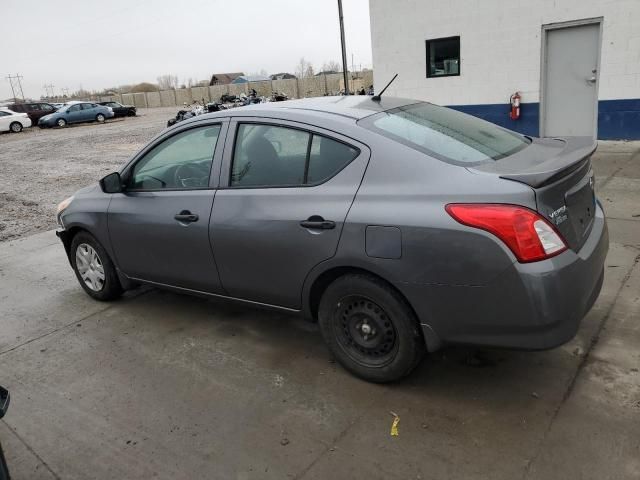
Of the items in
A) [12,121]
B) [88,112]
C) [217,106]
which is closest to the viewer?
[217,106]

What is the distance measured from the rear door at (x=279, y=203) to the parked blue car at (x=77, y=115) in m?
32.6

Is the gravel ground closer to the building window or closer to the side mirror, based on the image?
the side mirror

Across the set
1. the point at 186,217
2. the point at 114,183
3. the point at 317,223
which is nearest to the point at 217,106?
the point at 114,183

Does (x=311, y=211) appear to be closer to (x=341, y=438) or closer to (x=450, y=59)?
(x=341, y=438)

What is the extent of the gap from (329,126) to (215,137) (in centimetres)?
93

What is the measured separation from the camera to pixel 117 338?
4.09 m

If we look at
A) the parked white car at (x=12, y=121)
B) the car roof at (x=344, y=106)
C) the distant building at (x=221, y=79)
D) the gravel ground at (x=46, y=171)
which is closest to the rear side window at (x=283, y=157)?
the car roof at (x=344, y=106)

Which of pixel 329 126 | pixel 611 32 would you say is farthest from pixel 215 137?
pixel 611 32

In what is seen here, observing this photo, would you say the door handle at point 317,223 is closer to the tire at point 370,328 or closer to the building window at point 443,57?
the tire at point 370,328

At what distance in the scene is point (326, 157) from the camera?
315 cm

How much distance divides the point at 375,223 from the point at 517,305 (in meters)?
0.81

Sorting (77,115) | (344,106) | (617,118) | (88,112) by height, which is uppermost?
(344,106)

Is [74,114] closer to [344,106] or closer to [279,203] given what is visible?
[344,106]

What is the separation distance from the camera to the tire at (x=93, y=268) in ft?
14.9
